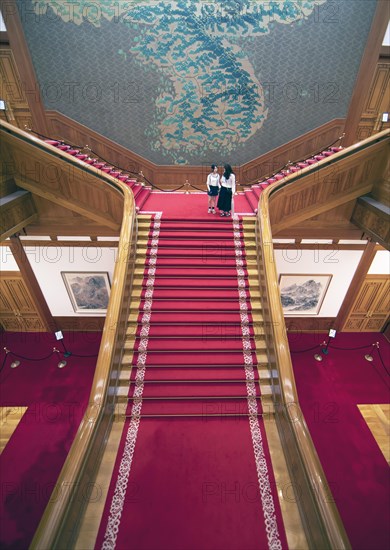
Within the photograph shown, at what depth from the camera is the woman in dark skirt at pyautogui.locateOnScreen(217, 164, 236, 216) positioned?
5703 millimetres

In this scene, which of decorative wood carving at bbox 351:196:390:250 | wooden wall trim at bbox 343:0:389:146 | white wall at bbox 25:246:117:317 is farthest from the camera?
white wall at bbox 25:246:117:317

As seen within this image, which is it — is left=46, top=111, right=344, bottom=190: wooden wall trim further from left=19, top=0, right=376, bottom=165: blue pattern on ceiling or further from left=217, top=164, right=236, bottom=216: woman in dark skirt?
left=217, top=164, right=236, bottom=216: woman in dark skirt

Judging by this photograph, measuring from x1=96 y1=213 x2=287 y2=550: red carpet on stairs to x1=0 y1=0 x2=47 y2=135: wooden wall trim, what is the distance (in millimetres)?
5247

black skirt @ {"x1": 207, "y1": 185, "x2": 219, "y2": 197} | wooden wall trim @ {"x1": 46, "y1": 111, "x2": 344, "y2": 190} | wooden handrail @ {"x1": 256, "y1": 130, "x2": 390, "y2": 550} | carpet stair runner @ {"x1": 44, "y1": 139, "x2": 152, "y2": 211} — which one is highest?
wooden wall trim @ {"x1": 46, "y1": 111, "x2": 344, "y2": 190}

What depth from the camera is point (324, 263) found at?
25.3 feet

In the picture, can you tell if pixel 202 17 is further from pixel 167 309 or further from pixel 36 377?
pixel 36 377

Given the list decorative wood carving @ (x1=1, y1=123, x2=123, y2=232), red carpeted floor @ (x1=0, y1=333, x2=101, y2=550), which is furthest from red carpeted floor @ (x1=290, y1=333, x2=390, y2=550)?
decorative wood carving @ (x1=1, y1=123, x2=123, y2=232)

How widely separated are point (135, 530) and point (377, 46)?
10970 mm

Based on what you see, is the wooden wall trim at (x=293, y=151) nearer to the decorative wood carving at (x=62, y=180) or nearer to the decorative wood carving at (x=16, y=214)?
the decorative wood carving at (x=62, y=180)

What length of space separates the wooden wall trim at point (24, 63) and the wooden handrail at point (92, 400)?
3.34m

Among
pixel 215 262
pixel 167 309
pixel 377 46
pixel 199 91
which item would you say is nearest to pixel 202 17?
pixel 199 91

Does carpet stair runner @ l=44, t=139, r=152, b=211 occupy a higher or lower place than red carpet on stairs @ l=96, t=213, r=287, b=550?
higher

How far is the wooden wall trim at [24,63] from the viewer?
6.75 m

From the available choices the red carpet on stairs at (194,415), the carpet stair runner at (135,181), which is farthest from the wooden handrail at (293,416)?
the carpet stair runner at (135,181)
